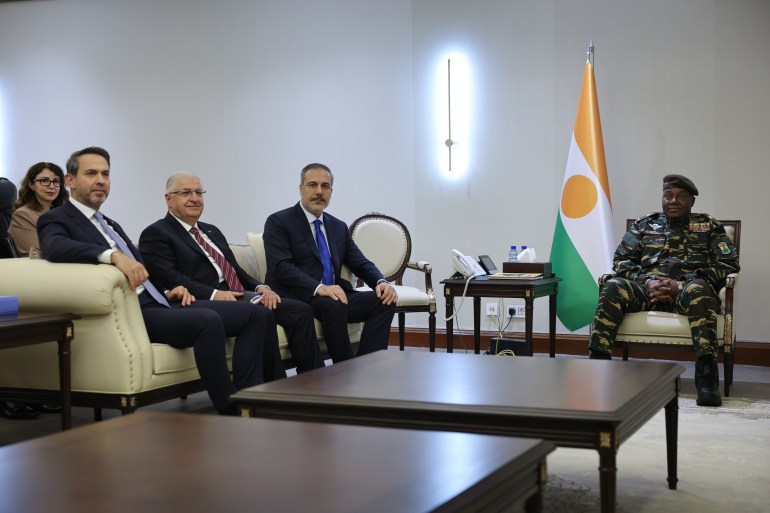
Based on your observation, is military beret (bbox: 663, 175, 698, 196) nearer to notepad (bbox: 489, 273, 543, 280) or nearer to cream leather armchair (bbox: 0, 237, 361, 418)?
notepad (bbox: 489, 273, 543, 280)

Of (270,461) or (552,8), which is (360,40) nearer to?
(552,8)

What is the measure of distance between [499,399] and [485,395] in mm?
76

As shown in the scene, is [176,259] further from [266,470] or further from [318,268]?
[266,470]

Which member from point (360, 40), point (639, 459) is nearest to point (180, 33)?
point (360, 40)

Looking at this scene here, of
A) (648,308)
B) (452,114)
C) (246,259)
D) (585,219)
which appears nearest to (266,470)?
(246,259)

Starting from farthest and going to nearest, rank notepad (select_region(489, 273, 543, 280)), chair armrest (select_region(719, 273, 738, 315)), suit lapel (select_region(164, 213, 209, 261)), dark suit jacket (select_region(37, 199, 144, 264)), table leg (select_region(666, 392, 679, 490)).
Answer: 1. notepad (select_region(489, 273, 543, 280))
2. chair armrest (select_region(719, 273, 738, 315))
3. suit lapel (select_region(164, 213, 209, 261))
4. dark suit jacket (select_region(37, 199, 144, 264))
5. table leg (select_region(666, 392, 679, 490))

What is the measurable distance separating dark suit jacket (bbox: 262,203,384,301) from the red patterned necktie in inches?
13.5

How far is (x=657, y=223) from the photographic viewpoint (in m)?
5.46

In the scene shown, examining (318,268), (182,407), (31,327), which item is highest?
(318,268)

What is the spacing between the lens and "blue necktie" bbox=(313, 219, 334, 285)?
515cm

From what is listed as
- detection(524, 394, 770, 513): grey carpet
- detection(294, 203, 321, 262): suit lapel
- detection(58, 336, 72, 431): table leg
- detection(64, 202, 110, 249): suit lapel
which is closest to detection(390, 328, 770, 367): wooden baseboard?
detection(524, 394, 770, 513): grey carpet

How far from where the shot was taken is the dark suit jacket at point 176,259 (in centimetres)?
438

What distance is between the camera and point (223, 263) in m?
4.65

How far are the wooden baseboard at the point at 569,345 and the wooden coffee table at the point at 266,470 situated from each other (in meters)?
4.26
